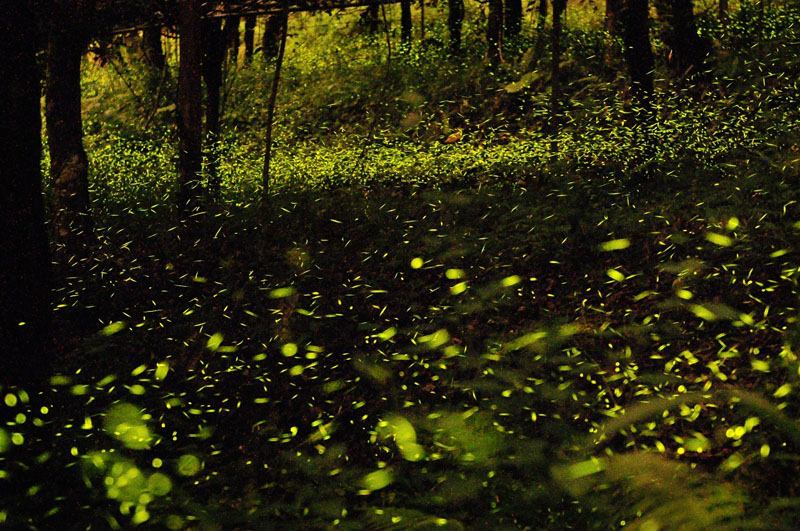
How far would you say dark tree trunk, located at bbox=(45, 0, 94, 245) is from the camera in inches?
326

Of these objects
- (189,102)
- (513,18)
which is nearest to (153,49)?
(513,18)

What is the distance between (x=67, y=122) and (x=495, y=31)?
8.87m

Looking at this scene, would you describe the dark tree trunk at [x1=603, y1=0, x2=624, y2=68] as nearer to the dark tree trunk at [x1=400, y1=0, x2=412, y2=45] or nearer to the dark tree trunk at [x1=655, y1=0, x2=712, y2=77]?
the dark tree trunk at [x1=655, y1=0, x2=712, y2=77]

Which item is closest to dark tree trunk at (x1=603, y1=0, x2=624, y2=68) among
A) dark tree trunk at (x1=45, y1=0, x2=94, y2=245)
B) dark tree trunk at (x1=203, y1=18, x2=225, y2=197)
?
dark tree trunk at (x1=203, y1=18, x2=225, y2=197)

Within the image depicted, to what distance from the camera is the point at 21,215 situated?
448cm

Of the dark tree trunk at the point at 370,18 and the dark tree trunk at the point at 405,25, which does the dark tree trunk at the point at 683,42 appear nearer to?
the dark tree trunk at the point at 405,25

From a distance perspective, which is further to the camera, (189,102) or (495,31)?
(495,31)

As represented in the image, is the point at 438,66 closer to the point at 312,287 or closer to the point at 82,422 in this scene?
the point at 312,287

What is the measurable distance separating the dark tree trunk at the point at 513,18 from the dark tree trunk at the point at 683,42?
4.29 meters

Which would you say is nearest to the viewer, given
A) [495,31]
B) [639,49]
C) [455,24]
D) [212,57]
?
[639,49]

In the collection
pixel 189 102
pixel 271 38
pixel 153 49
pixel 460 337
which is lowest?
pixel 460 337

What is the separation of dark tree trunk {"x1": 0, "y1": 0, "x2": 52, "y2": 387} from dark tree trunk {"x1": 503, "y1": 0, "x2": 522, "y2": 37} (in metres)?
12.4

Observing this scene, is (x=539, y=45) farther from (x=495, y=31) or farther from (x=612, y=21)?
(x=612, y=21)

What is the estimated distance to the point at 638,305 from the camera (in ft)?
19.8
